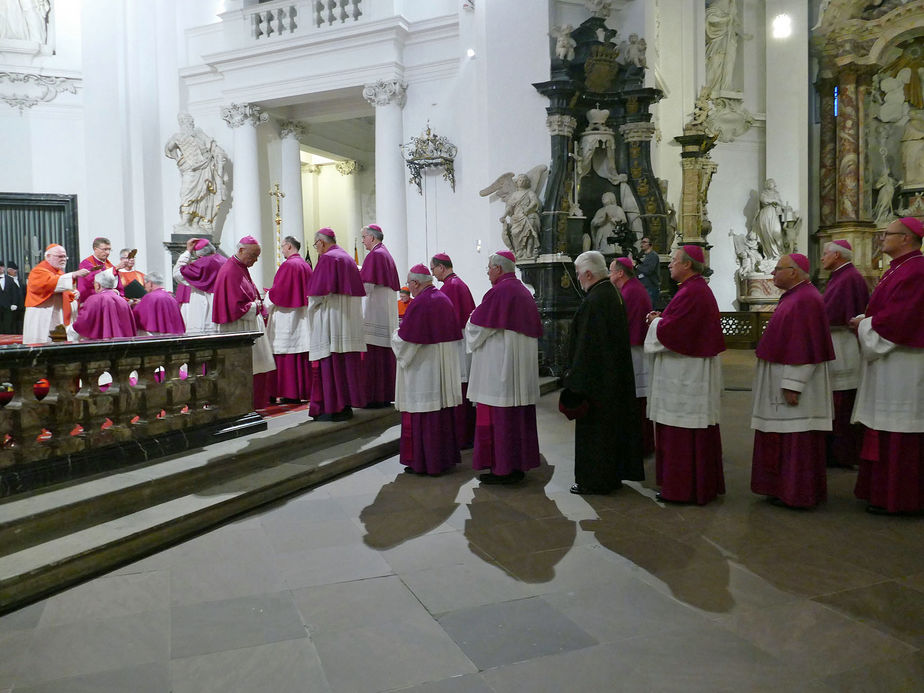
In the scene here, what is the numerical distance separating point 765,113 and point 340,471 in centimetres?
1627

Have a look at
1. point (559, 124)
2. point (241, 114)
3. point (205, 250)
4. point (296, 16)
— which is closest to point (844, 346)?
point (205, 250)

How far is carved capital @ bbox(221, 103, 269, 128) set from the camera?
14.3 m

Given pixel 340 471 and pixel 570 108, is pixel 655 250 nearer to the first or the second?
pixel 570 108

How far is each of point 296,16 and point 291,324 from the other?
913cm

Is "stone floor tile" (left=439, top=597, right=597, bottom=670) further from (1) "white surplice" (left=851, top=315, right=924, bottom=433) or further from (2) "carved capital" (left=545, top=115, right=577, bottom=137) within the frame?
(2) "carved capital" (left=545, top=115, right=577, bottom=137)

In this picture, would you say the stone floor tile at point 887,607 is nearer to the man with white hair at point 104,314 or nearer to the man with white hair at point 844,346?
the man with white hair at point 844,346

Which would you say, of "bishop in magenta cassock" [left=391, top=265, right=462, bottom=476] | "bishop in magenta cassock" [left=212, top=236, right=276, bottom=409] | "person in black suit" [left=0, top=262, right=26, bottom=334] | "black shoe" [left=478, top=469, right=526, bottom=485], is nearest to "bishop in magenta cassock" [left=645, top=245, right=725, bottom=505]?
"black shoe" [left=478, top=469, right=526, bottom=485]

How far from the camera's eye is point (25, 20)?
13.7m

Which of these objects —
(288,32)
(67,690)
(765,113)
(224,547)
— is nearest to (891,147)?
(765,113)

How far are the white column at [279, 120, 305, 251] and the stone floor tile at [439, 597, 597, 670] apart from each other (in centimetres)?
1282

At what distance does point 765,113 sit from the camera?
17.5 m

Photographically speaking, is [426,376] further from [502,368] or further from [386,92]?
[386,92]

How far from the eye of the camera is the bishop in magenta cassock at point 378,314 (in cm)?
728

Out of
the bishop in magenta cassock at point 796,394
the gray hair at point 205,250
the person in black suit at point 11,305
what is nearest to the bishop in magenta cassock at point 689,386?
the bishop in magenta cassock at point 796,394
